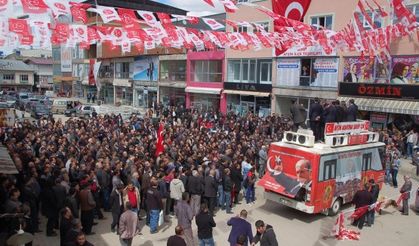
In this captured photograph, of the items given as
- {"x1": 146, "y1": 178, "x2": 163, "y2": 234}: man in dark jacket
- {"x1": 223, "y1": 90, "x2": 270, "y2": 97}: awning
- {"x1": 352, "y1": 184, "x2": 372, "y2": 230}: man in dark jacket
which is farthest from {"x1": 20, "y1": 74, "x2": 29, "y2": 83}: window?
{"x1": 352, "y1": 184, "x2": 372, "y2": 230}: man in dark jacket

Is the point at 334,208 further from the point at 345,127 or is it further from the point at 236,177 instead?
the point at 236,177

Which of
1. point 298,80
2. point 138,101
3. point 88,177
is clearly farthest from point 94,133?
point 138,101

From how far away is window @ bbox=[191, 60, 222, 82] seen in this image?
3753 cm

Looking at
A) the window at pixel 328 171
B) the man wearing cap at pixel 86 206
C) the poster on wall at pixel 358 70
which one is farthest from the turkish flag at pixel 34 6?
the poster on wall at pixel 358 70

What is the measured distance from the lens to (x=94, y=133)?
20250mm

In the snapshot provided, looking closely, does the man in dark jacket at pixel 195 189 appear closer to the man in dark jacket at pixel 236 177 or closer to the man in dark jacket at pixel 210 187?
the man in dark jacket at pixel 210 187

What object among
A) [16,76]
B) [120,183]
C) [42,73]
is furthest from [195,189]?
[42,73]

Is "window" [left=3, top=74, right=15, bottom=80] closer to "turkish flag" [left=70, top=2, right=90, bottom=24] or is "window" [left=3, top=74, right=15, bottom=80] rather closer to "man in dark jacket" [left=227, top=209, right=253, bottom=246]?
"turkish flag" [left=70, top=2, right=90, bottom=24]

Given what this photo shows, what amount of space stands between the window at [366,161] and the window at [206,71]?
79.6 feet

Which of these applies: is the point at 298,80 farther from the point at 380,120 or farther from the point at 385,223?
the point at 385,223

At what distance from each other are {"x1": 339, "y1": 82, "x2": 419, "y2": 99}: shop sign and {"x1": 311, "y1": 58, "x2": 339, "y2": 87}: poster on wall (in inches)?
38.7

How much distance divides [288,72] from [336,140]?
18743 millimetres

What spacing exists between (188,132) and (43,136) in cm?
732

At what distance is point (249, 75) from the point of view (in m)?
34.1
